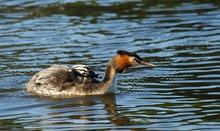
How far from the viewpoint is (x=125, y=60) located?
15.4 m

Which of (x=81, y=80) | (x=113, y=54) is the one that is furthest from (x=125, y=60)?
(x=113, y=54)

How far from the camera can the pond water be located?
1297cm

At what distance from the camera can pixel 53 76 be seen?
50.8 ft

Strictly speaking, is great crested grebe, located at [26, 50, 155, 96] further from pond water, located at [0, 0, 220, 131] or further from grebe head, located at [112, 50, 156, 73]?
pond water, located at [0, 0, 220, 131]

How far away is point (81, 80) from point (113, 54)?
11.8ft

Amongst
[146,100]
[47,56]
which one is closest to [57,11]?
[47,56]

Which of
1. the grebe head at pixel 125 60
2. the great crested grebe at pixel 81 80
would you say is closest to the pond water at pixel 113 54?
the great crested grebe at pixel 81 80

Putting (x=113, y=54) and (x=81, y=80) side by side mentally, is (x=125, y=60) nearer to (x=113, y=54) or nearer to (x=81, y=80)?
(x=81, y=80)

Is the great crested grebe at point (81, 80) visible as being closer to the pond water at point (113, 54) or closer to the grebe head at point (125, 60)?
the grebe head at point (125, 60)

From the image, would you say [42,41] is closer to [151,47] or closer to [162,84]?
[151,47]

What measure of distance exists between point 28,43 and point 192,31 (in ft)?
13.5

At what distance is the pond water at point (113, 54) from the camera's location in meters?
13.0

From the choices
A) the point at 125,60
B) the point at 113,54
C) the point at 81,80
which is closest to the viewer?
the point at 125,60

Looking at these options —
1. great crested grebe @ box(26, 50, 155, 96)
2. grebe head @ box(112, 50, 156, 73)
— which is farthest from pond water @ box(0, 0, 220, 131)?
grebe head @ box(112, 50, 156, 73)
